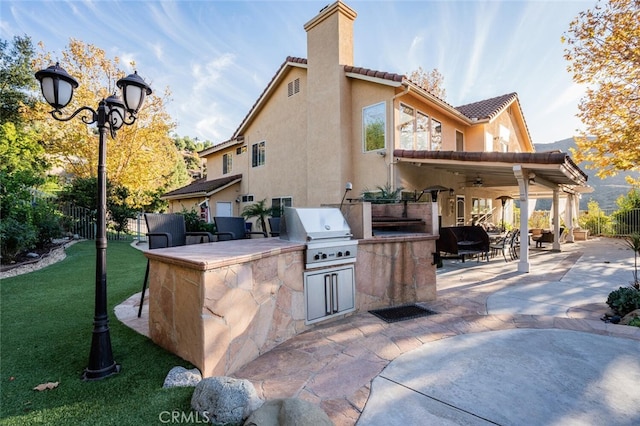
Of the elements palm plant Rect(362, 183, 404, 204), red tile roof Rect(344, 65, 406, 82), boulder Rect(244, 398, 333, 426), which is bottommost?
boulder Rect(244, 398, 333, 426)

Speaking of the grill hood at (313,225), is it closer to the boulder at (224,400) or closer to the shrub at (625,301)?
the boulder at (224,400)

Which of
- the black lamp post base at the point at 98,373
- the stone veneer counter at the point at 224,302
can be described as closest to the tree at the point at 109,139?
the stone veneer counter at the point at 224,302

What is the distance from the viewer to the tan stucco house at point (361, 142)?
9078mm

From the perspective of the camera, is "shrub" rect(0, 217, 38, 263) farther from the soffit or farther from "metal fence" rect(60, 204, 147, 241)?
the soffit

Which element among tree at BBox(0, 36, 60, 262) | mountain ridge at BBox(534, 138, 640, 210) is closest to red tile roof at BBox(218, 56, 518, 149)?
tree at BBox(0, 36, 60, 262)

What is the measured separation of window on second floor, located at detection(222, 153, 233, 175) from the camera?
1681cm

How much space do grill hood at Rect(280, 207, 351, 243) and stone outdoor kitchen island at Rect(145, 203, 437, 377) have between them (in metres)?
0.19

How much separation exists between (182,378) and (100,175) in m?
2.04

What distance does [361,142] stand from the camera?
409 inches

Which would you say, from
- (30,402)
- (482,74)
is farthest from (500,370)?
(482,74)

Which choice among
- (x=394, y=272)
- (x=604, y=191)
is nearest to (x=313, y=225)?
(x=394, y=272)

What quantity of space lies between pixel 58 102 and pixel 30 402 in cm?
255

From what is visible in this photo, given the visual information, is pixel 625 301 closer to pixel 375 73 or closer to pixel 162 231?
pixel 162 231

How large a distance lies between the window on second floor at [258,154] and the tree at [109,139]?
5754 millimetres
